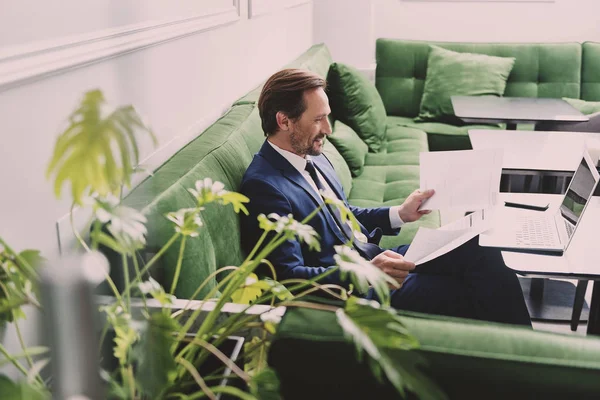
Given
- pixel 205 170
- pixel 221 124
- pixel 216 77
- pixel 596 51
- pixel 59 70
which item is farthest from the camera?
pixel 596 51

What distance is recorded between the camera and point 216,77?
7.70 ft

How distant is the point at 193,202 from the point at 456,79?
3114mm

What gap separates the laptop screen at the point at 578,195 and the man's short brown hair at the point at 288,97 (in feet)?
2.72

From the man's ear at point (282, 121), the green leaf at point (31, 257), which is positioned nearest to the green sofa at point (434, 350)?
the green leaf at point (31, 257)

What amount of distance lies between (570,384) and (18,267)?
2.37 ft

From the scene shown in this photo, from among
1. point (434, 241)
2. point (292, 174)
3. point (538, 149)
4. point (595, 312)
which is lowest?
point (595, 312)

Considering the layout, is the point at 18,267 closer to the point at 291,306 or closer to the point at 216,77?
the point at 291,306

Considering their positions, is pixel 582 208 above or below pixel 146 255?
below

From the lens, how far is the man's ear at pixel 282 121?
1.89 metres

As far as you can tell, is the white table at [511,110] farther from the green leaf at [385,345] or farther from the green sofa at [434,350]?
the green leaf at [385,345]

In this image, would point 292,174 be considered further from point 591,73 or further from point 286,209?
point 591,73

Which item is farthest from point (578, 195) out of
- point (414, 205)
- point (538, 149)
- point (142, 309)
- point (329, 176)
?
point (142, 309)

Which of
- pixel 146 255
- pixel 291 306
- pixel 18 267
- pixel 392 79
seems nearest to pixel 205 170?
pixel 146 255

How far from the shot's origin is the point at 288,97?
6.30 feet
